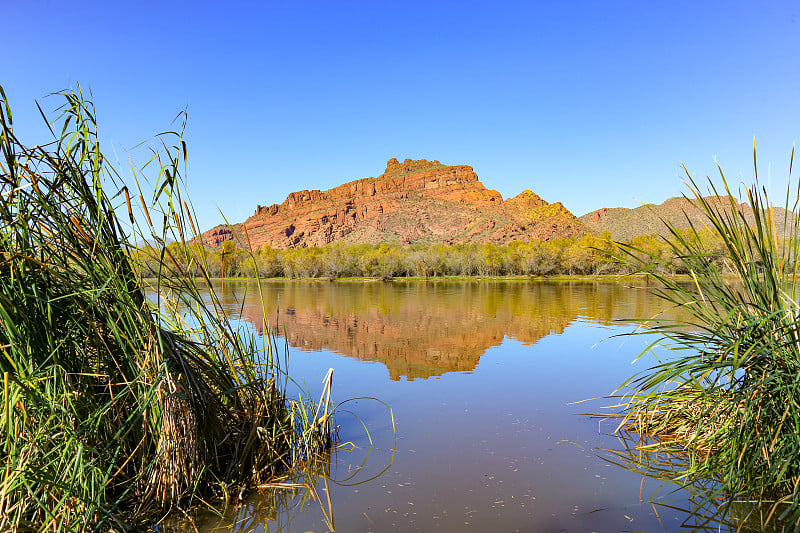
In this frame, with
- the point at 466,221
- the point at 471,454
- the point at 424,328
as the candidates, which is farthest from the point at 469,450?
the point at 466,221

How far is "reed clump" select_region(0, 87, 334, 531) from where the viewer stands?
263cm

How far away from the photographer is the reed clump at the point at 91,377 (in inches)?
104

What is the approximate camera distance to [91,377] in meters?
3.16

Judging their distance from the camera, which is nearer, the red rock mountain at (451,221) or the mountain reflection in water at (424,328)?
the mountain reflection in water at (424,328)

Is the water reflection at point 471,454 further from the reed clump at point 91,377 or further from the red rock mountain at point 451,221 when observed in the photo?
the red rock mountain at point 451,221

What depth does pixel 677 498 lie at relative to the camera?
11.9ft

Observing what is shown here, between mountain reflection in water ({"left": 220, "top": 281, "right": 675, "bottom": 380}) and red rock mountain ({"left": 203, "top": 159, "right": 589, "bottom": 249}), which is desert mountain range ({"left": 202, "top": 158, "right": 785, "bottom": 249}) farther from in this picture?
mountain reflection in water ({"left": 220, "top": 281, "right": 675, "bottom": 380})

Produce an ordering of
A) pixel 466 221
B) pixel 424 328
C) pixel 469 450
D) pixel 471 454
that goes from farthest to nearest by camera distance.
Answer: pixel 466 221
pixel 424 328
pixel 469 450
pixel 471 454

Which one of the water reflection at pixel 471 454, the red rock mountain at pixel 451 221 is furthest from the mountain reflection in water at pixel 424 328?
the red rock mountain at pixel 451 221

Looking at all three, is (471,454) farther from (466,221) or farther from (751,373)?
(466,221)

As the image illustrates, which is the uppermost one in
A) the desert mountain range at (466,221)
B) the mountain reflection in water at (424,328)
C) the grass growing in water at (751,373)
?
the desert mountain range at (466,221)

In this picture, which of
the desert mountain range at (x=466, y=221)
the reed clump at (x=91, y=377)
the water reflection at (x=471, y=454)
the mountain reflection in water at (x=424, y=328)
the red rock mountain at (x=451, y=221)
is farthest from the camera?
the red rock mountain at (x=451, y=221)

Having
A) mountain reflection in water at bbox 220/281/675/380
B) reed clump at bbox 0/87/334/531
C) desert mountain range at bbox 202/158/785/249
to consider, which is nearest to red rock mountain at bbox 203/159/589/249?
desert mountain range at bbox 202/158/785/249

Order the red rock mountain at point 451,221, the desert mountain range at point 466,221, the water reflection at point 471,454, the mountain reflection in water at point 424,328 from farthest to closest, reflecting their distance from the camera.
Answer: the red rock mountain at point 451,221 → the desert mountain range at point 466,221 → the mountain reflection in water at point 424,328 → the water reflection at point 471,454
